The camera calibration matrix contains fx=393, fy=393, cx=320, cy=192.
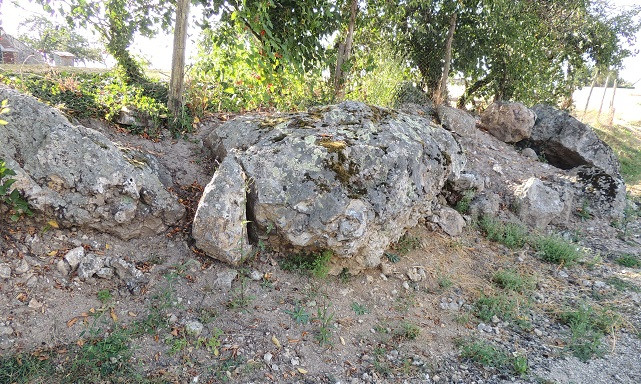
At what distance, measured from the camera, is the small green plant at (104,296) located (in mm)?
3254

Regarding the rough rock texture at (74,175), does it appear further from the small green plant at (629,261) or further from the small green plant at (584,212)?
the small green plant at (584,212)

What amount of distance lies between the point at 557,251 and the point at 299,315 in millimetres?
4001

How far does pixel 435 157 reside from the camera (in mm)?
4734

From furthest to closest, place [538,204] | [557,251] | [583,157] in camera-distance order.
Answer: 1. [583,157]
2. [538,204]
3. [557,251]

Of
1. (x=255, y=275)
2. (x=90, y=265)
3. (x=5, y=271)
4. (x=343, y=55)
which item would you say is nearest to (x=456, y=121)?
(x=343, y=55)

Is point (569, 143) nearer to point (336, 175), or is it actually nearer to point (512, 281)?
point (512, 281)

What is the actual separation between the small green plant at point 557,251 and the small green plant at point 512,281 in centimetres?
86

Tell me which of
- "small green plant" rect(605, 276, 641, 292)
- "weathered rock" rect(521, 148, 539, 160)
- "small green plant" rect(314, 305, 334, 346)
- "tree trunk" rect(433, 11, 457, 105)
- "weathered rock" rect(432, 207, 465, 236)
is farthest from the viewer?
"tree trunk" rect(433, 11, 457, 105)

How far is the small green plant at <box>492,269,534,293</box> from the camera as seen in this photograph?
4.65m


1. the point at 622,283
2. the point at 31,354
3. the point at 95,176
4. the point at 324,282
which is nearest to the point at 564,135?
the point at 622,283

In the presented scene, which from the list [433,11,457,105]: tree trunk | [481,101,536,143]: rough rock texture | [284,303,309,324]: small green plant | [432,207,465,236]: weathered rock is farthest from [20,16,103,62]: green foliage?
[481,101,536,143]: rough rock texture

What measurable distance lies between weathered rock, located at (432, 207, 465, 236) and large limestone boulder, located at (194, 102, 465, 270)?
2.90 feet

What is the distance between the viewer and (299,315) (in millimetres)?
3562

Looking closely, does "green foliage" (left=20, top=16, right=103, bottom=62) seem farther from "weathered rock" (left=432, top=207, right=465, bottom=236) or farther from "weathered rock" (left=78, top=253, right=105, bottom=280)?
"weathered rock" (left=432, top=207, right=465, bottom=236)
